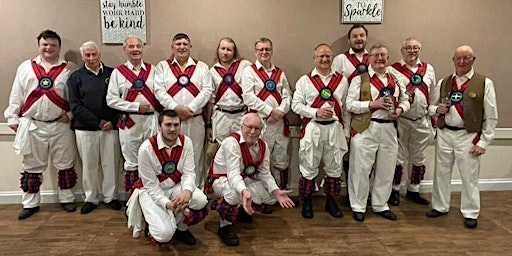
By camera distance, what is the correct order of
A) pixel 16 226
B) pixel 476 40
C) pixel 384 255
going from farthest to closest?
pixel 476 40 < pixel 16 226 < pixel 384 255

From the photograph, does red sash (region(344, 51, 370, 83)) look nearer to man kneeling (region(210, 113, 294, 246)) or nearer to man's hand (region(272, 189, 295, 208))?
man kneeling (region(210, 113, 294, 246))

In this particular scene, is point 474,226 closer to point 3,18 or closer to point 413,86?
point 413,86

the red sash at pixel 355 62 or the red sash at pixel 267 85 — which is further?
the red sash at pixel 355 62

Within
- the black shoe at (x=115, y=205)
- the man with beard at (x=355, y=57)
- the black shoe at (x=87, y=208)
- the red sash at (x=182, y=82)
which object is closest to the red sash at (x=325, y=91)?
the man with beard at (x=355, y=57)

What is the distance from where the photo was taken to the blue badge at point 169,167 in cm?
308

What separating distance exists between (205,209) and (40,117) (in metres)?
1.76

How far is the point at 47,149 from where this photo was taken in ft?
12.7

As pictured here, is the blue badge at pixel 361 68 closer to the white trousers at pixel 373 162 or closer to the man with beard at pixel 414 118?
the man with beard at pixel 414 118

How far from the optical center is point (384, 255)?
118 inches

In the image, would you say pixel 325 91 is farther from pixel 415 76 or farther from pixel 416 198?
pixel 416 198

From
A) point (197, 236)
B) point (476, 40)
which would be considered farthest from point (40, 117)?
point (476, 40)

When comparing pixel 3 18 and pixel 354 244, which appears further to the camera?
pixel 3 18

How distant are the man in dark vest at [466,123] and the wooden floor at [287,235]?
0.33 meters

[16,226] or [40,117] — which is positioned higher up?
[40,117]
